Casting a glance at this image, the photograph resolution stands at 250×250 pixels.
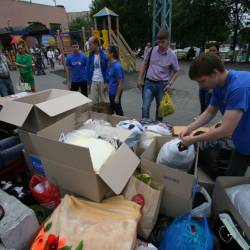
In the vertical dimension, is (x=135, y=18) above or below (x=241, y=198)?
above

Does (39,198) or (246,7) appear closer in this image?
(39,198)

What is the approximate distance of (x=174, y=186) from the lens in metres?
1.79

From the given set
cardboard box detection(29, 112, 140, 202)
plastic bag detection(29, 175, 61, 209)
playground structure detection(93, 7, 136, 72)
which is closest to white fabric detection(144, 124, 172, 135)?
cardboard box detection(29, 112, 140, 202)

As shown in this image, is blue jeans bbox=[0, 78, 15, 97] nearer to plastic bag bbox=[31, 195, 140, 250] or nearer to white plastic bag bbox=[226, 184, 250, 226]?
plastic bag bbox=[31, 195, 140, 250]

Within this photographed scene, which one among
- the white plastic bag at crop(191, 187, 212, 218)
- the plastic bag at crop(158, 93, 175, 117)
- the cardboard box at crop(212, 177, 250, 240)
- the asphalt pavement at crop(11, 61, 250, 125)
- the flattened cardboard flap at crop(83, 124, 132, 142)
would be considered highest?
the flattened cardboard flap at crop(83, 124, 132, 142)

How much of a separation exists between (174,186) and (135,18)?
889 inches

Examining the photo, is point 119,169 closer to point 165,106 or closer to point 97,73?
point 165,106

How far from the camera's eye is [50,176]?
1.97 m

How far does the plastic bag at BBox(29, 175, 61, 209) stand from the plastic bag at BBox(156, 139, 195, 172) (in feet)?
3.09

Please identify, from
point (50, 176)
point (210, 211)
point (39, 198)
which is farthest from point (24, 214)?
point (210, 211)

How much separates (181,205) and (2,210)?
1291 mm

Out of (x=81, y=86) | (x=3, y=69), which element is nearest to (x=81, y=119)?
(x=81, y=86)

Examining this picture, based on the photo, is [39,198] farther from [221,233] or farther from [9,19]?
[9,19]

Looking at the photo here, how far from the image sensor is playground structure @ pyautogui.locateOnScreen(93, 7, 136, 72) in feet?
32.6
